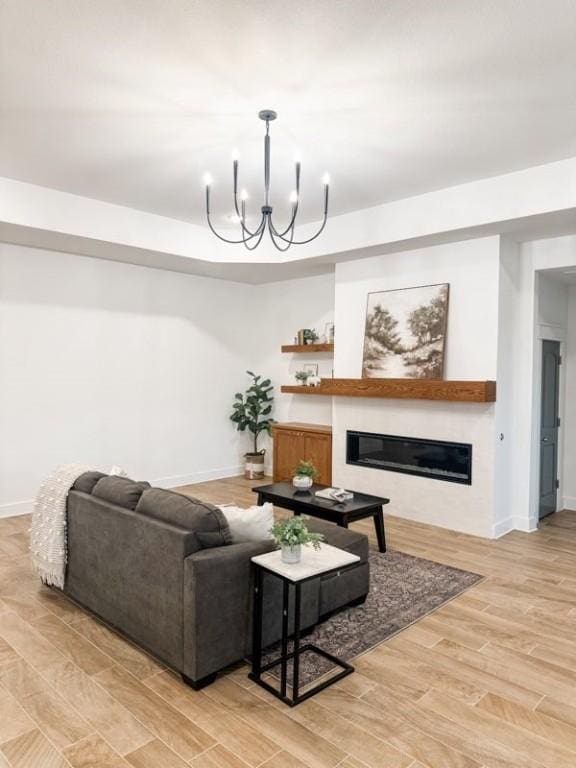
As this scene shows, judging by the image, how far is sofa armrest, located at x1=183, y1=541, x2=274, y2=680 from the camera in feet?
8.16

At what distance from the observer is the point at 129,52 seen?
2789mm

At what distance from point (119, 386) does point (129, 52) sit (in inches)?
162

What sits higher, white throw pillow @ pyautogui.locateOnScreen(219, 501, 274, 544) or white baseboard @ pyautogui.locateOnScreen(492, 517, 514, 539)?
white throw pillow @ pyautogui.locateOnScreen(219, 501, 274, 544)

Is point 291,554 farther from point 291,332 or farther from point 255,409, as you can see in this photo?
point 291,332

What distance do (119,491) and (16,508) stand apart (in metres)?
3.07

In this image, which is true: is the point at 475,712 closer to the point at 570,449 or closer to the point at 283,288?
the point at 570,449

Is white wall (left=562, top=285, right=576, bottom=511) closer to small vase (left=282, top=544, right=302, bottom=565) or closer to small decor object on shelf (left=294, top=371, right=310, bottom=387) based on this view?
small decor object on shelf (left=294, top=371, right=310, bottom=387)

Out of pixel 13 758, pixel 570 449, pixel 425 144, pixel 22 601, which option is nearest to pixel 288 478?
pixel 570 449

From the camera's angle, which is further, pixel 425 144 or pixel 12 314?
pixel 12 314

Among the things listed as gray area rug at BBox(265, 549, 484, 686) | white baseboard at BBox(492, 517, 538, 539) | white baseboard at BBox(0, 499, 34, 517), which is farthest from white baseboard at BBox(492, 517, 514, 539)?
white baseboard at BBox(0, 499, 34, 517)

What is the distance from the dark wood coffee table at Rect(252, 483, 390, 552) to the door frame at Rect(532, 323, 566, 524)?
6.50 feet

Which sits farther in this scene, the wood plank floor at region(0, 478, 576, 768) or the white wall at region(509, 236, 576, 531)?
the white wall at region(509, 236, 576, 531)

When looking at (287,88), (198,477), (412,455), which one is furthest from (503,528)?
(287,88)

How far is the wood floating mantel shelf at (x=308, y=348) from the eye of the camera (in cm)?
675
